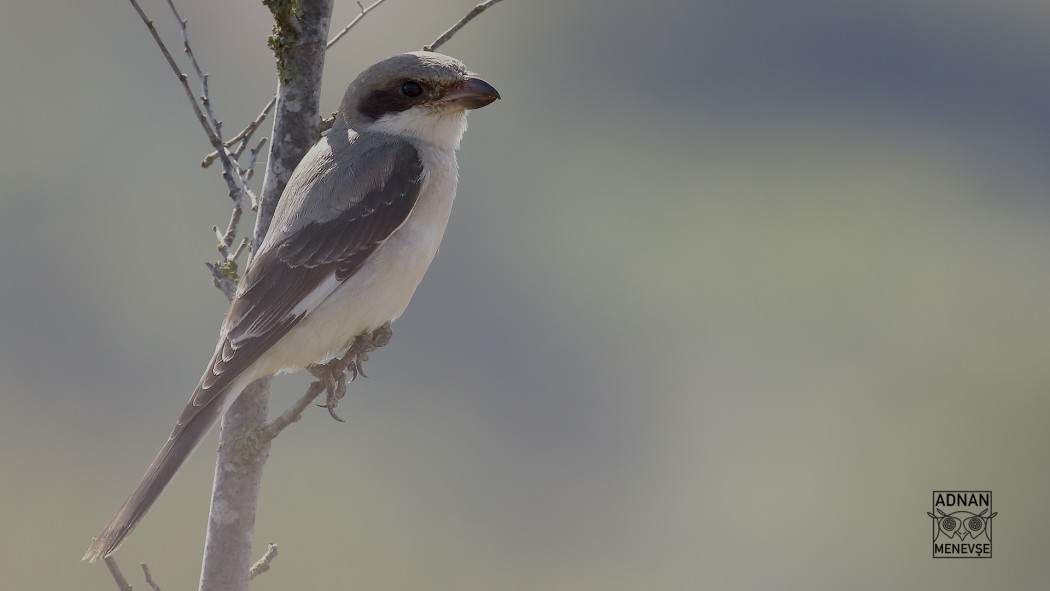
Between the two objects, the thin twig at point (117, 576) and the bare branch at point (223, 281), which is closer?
the thin twig at point (117, 576)

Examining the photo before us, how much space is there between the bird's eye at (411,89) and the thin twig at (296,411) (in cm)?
137

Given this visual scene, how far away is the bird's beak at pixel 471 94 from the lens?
440cm

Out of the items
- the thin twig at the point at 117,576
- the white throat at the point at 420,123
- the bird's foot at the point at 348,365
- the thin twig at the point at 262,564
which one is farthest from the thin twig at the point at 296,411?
the white throat at the point at 420,123

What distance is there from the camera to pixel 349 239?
→ 4.27m

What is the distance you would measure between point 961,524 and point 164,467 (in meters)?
7.44

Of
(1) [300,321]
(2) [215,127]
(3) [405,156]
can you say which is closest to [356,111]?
(3) [405,156]

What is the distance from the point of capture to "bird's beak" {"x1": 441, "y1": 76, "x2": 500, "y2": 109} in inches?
173

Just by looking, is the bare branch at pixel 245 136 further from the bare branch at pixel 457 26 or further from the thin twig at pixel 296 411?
the thin twig at pixel 296 411

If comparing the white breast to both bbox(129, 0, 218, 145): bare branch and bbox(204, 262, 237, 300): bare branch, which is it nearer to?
bbox(204, 262, 237, 300): bare branch

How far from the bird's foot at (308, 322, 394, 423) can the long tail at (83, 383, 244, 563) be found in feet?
1.07

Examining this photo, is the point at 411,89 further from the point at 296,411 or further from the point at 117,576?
the point at 117,576

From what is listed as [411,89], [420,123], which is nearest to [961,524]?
[420,123]

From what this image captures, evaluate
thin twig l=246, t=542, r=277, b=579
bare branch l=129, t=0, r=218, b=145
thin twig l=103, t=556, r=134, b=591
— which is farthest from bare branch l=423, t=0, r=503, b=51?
thin twig l=103, t=556, r=134, b=591

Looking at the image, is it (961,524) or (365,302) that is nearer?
(365,302)
